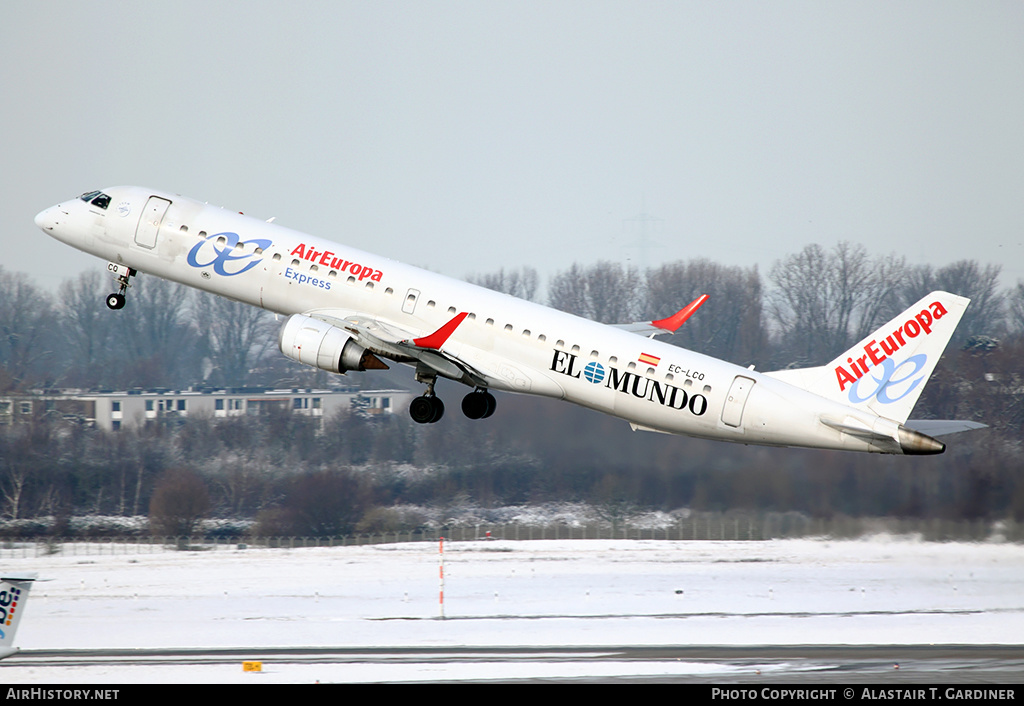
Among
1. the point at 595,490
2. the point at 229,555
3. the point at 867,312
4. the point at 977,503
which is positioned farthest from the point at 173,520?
the point at 867,312

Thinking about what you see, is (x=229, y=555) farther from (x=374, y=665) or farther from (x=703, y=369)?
(x=703, y=369)

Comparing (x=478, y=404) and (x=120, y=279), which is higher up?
(x=120, y=279)

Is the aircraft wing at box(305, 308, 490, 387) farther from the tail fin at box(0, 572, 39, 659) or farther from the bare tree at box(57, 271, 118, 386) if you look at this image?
the bare tree at box(57, 271, 118, 386)

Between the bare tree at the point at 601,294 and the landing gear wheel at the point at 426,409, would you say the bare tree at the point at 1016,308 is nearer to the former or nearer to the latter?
the bare tree at the point at 601,294

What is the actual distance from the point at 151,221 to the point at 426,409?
1085cm

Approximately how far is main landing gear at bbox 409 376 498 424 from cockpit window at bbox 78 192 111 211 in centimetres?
1202

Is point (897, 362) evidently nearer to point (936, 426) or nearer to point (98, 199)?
point (936, 426)

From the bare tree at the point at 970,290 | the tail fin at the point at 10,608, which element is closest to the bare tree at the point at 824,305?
the bare tree at the point at 970,290

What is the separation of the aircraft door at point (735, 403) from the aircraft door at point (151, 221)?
18.7 m

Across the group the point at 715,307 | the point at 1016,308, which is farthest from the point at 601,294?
the point at 1016,308

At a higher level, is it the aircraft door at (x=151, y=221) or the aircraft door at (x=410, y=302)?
the aircraft door at (x=151, y=221)

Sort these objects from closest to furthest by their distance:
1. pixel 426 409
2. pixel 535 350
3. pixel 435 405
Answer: pixel 535 350 → pixel 426 409 → pixel 435 405

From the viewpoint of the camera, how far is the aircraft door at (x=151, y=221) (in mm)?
38344

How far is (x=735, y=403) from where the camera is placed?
3466 centimetres
